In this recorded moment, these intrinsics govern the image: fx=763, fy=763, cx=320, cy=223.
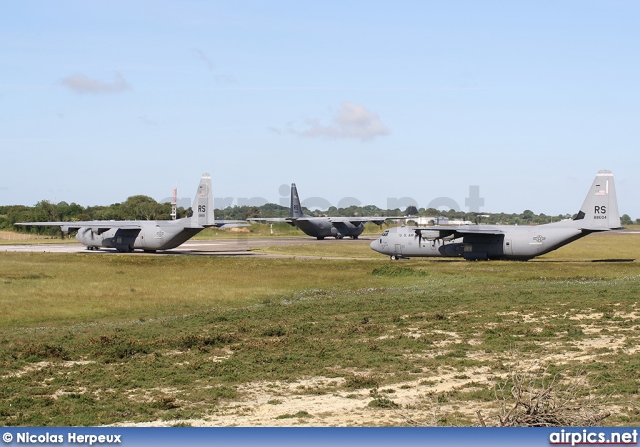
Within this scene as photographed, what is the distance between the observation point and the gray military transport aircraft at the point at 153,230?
68812 mm

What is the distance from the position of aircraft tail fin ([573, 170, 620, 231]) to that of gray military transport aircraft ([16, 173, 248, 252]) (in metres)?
31.7

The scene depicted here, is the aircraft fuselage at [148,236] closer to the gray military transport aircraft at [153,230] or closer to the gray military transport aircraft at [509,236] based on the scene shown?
the gray military transport aircraft at [153,230]

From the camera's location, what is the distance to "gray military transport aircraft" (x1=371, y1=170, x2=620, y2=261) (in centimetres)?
5398

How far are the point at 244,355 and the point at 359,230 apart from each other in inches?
3495

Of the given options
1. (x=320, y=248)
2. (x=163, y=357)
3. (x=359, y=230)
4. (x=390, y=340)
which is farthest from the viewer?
(x=359, y=230)

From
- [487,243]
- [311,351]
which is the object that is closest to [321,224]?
[487,243]

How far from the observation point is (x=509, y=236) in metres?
58.3

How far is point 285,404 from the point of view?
14891 millimetres

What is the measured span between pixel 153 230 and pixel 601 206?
4062 cm

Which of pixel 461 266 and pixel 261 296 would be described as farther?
pixel 461 266

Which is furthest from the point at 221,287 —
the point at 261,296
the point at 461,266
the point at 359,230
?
the point at 359,230

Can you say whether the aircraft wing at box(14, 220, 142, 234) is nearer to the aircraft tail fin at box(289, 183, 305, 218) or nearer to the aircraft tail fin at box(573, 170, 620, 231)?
the aircraft tail fin at box(289, 183, 305, 218)

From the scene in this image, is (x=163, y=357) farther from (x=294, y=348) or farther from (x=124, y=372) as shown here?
(x=294, y=348)

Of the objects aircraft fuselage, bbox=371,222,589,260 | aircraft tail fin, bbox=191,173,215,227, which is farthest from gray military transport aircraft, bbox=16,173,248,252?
aircraft fuselage, bbox=371,222,589,260
